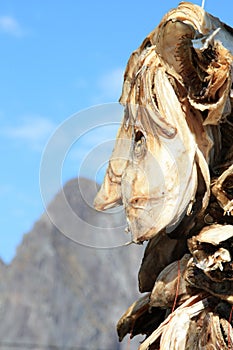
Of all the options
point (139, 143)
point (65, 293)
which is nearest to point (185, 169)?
point (139, 143)

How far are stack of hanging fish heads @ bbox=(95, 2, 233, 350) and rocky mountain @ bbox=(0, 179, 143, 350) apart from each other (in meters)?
11.2

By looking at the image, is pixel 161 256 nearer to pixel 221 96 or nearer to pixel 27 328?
pixel 221 96

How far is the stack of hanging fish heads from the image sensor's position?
2889 mm

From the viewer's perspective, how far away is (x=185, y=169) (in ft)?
9.60

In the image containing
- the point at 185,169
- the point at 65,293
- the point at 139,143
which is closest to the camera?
the point at 185,169

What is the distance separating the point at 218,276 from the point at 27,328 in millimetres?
14592

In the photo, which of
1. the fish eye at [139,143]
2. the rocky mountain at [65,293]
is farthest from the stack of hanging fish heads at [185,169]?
the rocky mountain at [65,293]

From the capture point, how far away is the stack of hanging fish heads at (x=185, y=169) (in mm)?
2889

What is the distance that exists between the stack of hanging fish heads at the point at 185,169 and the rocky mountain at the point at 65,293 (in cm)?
1123

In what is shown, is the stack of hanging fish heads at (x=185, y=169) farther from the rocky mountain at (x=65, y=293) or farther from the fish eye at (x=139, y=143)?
the rocky mountain at (x=65, y=293)

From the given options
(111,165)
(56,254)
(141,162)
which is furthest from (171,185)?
(56,254)

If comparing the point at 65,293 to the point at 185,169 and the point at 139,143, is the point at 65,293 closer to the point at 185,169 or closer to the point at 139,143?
the point at 139,143

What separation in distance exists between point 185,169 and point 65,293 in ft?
46.8

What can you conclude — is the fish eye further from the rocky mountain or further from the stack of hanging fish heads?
the rocky mountain
